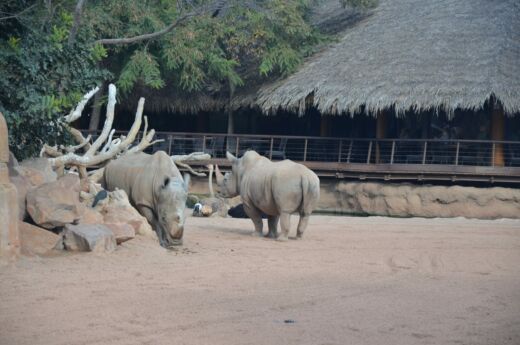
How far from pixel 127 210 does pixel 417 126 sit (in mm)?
14065

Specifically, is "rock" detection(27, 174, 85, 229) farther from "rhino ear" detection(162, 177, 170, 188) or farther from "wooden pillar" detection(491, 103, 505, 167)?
"wooden pillar" detection(491, 103, 505, 167)

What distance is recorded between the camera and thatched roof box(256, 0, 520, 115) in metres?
21.8

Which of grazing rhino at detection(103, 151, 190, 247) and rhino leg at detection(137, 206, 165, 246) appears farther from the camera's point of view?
rhino leg at detection(137, 206, 165, 246)

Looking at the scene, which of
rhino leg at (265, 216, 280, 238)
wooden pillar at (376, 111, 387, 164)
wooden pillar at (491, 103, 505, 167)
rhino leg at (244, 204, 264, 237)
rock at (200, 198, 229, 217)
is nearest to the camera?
rhino leg at (265, 216, 280, 238)

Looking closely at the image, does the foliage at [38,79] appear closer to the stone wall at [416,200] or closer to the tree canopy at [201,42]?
the tree canopy at [201,42]

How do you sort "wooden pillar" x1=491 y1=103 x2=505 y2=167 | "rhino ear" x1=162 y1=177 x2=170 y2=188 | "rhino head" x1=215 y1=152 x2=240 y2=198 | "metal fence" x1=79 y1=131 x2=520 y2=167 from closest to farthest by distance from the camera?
"rhino ear" x1=162 y1=177 x2=170 y2=188
"rhino head" x1=215 y1=152 x2=240 y2=198
"wooden pillar" x1=491 y1=103 x2=505 y2=167
"metal fence" x1=79 y1=131 x2=520 y2=167

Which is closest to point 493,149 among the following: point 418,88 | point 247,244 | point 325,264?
point 418,88

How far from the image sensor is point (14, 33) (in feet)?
36.8

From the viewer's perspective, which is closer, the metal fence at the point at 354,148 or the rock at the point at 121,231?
the rock at the point at 121,231

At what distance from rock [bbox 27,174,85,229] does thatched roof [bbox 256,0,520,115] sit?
12699 mm

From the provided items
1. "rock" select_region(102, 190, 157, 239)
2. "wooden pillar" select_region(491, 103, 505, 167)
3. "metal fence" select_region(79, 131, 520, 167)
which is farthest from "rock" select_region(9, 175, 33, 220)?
"wooden pillar" select_region(491, 103, 505, 167)

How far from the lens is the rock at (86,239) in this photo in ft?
33.3

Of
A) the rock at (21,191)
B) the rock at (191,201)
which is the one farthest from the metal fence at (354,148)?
the rock at (21,191)

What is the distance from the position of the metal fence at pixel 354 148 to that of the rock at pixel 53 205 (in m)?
13.0
